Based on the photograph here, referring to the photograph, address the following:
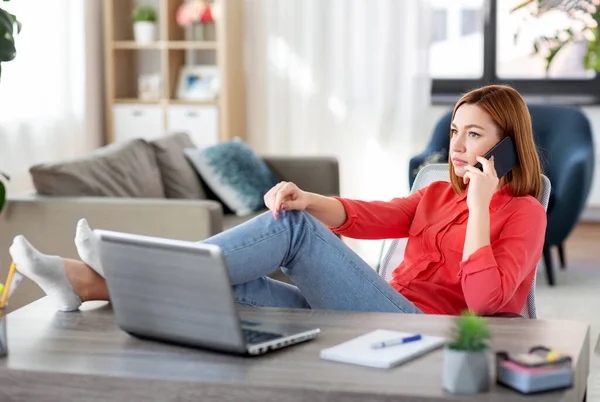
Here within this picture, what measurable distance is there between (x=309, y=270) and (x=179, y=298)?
1.60 feet

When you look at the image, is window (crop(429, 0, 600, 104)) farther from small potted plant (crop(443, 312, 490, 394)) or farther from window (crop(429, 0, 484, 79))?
small potted plant (crop(443, 312, 490, 394))

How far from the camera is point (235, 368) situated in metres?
1.63

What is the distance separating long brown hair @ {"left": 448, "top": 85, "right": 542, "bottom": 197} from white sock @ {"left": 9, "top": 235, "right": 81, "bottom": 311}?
95 cm

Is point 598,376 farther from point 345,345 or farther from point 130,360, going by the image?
point 130,360

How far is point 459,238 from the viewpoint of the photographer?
228 centimetres

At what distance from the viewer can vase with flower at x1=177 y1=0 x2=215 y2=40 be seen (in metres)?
5.79

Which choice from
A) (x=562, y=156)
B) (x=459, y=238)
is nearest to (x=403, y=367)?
(x=459, y=238)

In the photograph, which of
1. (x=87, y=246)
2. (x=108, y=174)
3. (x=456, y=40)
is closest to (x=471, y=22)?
(x=456, y=40)

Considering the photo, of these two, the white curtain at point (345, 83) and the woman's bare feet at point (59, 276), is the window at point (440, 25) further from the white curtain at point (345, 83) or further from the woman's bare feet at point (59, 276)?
the woman's bare feet at point (59, 276)

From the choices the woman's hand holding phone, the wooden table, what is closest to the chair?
the woman's hand holding phone

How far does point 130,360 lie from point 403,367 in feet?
1.53

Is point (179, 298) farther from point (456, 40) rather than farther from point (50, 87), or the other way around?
point (456, 40)

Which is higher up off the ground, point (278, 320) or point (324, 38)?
point (324, 38)

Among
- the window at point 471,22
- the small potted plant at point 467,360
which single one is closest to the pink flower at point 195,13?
the window at point 471,22
